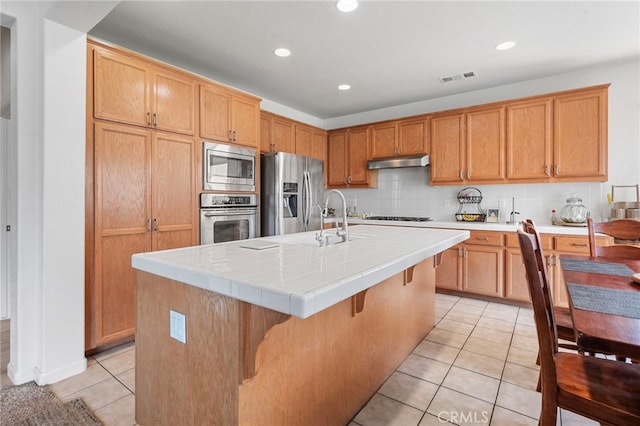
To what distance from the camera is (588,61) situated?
10.4 feet

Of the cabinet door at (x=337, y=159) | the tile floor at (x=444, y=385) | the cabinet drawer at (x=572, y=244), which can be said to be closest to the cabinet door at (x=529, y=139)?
the cabinet drawer at (x=572, y=244)

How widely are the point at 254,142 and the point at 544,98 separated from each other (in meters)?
3.18

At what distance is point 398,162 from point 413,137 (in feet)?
1.30

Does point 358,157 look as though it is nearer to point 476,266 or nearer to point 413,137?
point 413,137

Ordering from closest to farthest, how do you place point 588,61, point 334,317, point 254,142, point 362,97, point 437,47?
point 334,317, point 437,47, point 588,61, point 254,142, point 362,97

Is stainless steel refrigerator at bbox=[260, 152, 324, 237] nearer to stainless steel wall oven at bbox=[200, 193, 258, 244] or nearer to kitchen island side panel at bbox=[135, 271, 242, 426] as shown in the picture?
stainless steel wall oven at bbox=[200, 193, 258, 244]

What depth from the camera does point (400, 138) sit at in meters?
4.34

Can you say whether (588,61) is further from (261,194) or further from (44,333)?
(44,333)

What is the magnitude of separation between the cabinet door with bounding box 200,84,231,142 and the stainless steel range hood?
86.1 inches

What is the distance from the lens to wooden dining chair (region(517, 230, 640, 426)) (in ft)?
3.17

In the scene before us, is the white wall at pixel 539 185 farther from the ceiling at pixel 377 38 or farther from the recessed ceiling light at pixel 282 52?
the recessed ceiling light at pixel 282 52

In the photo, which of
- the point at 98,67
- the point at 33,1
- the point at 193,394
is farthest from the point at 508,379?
the point at 33,1

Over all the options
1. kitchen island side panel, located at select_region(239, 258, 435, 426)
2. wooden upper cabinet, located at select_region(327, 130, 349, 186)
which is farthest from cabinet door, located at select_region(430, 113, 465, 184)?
kitchen island side panel, located at select_region(239, 258, 435, 426)

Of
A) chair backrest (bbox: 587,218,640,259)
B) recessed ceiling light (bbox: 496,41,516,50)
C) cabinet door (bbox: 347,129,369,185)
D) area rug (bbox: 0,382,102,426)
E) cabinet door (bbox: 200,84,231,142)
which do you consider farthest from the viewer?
cabinet door (bbox: 347,129,369,185)
